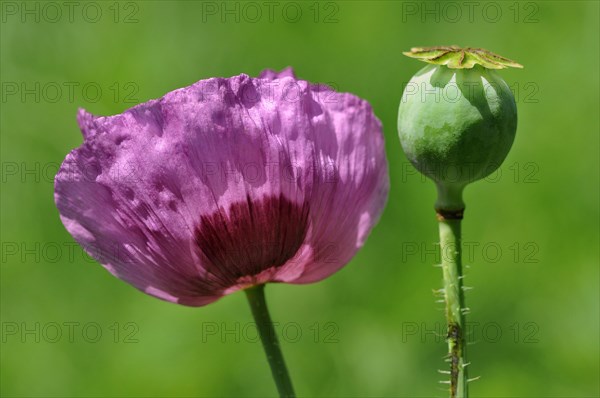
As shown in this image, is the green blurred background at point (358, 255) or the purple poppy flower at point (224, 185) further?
the green blurred background at point (358, 255)

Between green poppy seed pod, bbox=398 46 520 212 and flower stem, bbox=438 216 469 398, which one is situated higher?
green poppy seed pod, bbox=398 46 520 212

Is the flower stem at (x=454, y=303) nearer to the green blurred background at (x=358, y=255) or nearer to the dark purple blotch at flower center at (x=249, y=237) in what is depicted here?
the dark purple blotch at flower center at (x=249, y=237)

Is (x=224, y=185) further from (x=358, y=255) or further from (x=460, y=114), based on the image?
(x=358, y=255)

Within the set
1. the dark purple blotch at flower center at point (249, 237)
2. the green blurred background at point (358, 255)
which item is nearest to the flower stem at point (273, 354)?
the dark purple blotch at flower center at point (249, 237)

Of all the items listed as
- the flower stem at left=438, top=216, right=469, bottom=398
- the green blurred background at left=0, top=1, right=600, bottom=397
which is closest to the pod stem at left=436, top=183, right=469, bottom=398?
the flower stem at left=438, top=216, right=469, bottom=398

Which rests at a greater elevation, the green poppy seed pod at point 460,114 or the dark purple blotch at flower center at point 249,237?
the green poppy seed pod at point 460,114

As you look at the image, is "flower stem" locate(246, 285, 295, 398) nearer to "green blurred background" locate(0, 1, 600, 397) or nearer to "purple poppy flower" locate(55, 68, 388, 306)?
"purple poppy flower" locate(55, 68, 388, 306)
